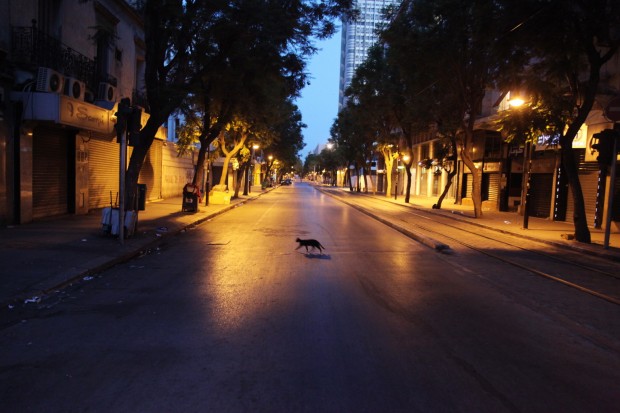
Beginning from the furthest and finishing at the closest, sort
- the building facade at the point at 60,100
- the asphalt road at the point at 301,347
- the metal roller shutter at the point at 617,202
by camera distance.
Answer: the metal roller shutter at the point at 617,202 < the building facade at the point at 60,100 < the asphalt road at the point at 301,347

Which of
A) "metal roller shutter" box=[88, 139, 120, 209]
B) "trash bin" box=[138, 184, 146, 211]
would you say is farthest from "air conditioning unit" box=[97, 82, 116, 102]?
"trash bin" box=[138, 184, 146, 211]

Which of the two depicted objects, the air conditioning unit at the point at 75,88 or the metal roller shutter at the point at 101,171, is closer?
the air conditioning unit at the point at 75,88

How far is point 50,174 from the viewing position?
1661 cm

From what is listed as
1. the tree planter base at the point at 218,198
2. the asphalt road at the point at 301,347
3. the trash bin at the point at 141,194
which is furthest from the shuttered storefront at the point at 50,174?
the tree planter base at the point at 218,198

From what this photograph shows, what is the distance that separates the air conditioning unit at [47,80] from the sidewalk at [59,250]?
3.92 m

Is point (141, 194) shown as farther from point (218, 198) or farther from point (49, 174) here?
point (218, 198)

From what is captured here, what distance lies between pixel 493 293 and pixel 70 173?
1567 cm

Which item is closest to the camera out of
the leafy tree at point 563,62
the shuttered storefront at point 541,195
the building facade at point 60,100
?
the leafy tree at point 563,62

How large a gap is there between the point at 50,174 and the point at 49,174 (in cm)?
8

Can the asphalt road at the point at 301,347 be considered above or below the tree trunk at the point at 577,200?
below

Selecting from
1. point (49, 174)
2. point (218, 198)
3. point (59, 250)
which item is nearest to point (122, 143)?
point (59, 250)

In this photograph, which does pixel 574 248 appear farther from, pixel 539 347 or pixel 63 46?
pixel 63 46

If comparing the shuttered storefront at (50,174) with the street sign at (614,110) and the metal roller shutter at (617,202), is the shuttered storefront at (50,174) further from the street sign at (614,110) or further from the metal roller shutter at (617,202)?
the metal roller shutter at (617,202)

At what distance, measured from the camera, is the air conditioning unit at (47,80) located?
13570 mm
